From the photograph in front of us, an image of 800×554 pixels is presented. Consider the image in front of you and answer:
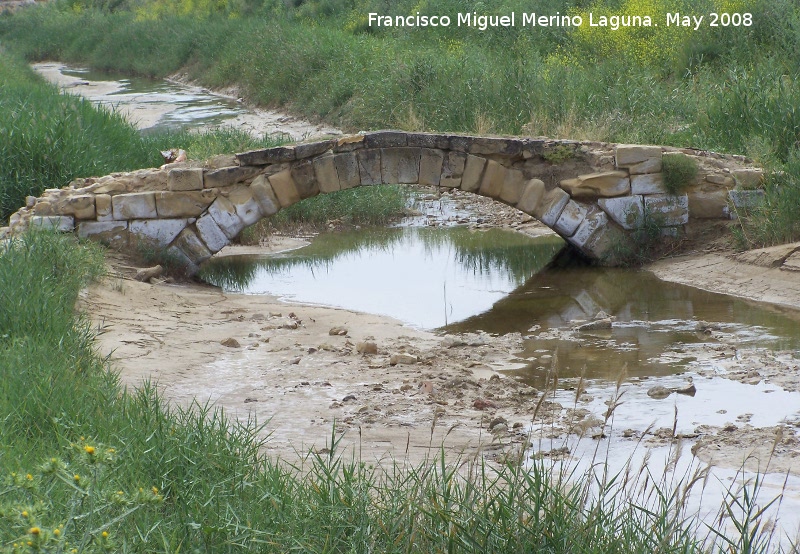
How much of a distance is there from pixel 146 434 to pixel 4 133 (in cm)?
741

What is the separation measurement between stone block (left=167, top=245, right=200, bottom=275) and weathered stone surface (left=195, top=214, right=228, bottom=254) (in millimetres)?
237

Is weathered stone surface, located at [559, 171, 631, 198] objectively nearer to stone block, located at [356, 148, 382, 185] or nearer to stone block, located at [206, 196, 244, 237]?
stone block, located at [356, 148, 382, 185]

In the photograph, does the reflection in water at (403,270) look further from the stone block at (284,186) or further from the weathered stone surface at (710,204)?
the weathered stone surface at (710,204)

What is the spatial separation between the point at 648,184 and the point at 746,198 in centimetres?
89

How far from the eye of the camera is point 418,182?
9.41 metres

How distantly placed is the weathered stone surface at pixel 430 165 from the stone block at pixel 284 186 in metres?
1.19

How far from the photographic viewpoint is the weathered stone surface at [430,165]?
9.27 m

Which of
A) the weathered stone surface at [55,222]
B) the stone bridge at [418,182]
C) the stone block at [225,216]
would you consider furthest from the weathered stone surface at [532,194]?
the weathered stone surface at [55,222]

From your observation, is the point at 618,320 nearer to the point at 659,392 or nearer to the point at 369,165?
the point at 659,392

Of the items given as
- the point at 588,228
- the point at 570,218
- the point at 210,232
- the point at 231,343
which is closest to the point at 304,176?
the point at 210,232

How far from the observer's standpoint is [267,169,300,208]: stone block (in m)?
9.19

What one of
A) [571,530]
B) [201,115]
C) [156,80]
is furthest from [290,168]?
[156,80]

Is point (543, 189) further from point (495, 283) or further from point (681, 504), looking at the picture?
point (681, 504)

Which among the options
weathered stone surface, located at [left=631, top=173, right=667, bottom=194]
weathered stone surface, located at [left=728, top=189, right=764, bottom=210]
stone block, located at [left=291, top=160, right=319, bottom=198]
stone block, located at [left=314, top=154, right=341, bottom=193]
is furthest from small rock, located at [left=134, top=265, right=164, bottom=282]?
weathered stone surface, located at [left=728, top=189, right=764, bottom=210]
